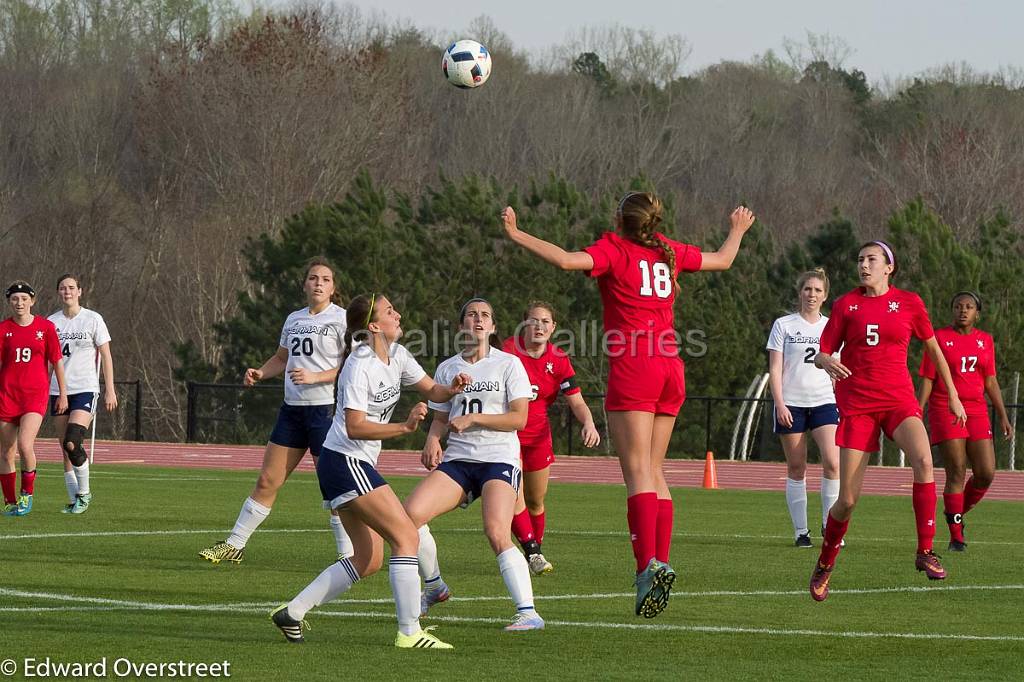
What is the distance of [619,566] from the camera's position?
1239cm

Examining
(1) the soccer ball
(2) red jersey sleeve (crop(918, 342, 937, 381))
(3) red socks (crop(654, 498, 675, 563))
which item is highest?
(1) the soccer ball

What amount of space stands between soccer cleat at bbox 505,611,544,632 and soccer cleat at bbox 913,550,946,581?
3.75 metres

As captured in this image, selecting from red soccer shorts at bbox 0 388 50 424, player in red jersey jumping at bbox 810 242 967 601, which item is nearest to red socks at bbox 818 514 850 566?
player in red jersey jumping at bbox 810 242 967 601

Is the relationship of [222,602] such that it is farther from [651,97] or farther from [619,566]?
[651,97]

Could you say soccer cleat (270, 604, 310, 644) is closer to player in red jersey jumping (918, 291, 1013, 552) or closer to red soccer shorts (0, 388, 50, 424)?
player in red jersey jumping (918, 291, 1013, 552)

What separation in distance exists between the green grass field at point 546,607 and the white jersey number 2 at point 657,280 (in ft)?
5.85

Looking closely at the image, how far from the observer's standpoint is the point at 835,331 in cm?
1130

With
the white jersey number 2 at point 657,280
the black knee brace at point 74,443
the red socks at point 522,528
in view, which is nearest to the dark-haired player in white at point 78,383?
the black knee brace at point 74,443

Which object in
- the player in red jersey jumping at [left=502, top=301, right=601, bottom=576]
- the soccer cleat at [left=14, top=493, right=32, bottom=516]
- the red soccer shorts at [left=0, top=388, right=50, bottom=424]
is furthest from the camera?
the soccer cleat at [left=14, top=493, right=32, bottom=516]

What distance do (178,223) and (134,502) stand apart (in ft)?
147

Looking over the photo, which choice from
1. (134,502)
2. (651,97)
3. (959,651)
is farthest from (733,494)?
(651,97)

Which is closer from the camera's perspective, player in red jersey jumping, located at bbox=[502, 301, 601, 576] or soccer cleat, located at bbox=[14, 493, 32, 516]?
player in red jersey jumping, located at bbox=[502, 301, 601, 576]

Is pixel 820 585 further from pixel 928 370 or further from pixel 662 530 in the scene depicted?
pixel 928 370

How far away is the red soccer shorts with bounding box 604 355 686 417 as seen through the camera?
8.98m
